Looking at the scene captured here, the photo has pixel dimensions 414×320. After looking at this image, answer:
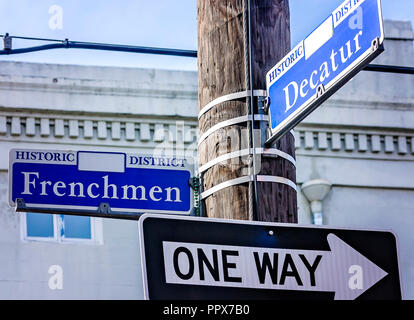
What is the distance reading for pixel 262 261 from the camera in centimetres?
474

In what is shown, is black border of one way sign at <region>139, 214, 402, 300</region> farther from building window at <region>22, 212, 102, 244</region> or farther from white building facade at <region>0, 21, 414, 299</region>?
building window at <region>22, 212, 102, 244</region>

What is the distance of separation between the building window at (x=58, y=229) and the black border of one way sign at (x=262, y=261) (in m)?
10.5

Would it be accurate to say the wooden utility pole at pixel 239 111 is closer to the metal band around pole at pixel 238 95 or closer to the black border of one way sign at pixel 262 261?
the metal band around pole at pixel 238 95

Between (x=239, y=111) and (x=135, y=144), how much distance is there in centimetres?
1006

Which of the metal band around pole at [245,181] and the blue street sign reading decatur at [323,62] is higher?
the blue street sign reading decatur at [323,62]

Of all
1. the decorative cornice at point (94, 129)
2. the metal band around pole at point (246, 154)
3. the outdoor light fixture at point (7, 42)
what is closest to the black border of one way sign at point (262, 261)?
the metal band around pole at point (246, 154)

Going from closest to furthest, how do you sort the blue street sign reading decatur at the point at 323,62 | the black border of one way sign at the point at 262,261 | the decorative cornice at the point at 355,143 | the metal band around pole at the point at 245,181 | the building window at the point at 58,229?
the black border of one way sign at the point at 262,261 → the blue street sign reading decatur at the point at 323,62 → the metal band around pole at the point at 245,181 → the building window at the point at 58,229 → the decorative cornice at the point at 355,143

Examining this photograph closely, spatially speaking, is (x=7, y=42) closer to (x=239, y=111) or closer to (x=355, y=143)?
(x=239, y=111)

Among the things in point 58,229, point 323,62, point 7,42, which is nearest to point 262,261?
point 323,62

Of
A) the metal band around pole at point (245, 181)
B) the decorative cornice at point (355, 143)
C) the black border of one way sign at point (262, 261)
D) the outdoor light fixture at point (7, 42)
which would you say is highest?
the decorative cornice at point (355, 143)

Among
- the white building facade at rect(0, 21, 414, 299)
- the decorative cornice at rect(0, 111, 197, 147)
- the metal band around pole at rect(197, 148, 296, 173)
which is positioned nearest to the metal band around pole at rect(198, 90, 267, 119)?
the metal band around pole at rect(197, 148, 296, 173)

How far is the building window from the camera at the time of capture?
1511cm

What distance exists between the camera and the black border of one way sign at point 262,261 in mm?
4602

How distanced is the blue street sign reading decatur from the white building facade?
9155 millimetres
